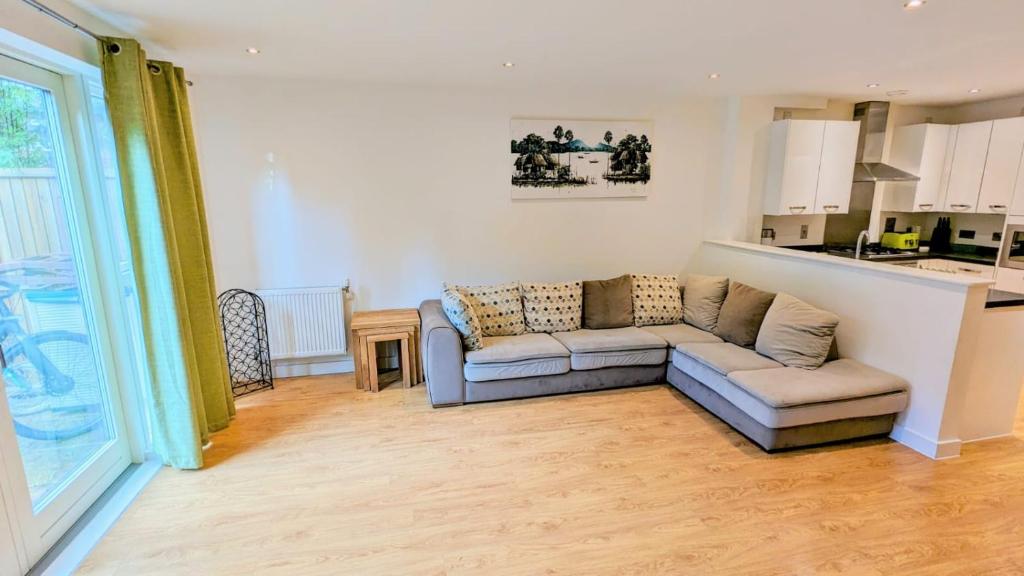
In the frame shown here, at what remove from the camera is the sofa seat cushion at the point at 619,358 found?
3.63 m

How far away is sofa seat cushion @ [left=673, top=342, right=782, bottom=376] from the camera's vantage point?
3.15m

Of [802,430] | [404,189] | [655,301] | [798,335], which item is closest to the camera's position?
[802,430]

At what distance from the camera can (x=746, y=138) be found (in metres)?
4.44

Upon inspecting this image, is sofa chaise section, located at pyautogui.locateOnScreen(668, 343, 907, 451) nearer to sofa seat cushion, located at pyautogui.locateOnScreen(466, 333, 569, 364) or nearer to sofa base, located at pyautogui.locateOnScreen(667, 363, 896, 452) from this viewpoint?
sofa base, located at pyautogui.locateOnScreen(667, 363, 896, 452)

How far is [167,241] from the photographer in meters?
2.48

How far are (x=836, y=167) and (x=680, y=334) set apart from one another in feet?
7.76

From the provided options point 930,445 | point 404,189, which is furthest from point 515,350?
point 930,445

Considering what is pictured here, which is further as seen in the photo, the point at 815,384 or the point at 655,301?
the point at 655,301

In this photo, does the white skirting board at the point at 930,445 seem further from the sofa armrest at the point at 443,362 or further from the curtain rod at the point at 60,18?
the curtain rod at the point at 60,18

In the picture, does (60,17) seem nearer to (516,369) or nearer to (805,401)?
(516,369)

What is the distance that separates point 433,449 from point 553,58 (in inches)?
104

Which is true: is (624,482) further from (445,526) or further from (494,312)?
(494,312)

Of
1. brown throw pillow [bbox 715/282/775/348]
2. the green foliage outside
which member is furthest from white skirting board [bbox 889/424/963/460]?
the green foliage outside

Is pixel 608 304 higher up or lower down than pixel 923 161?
lower down
